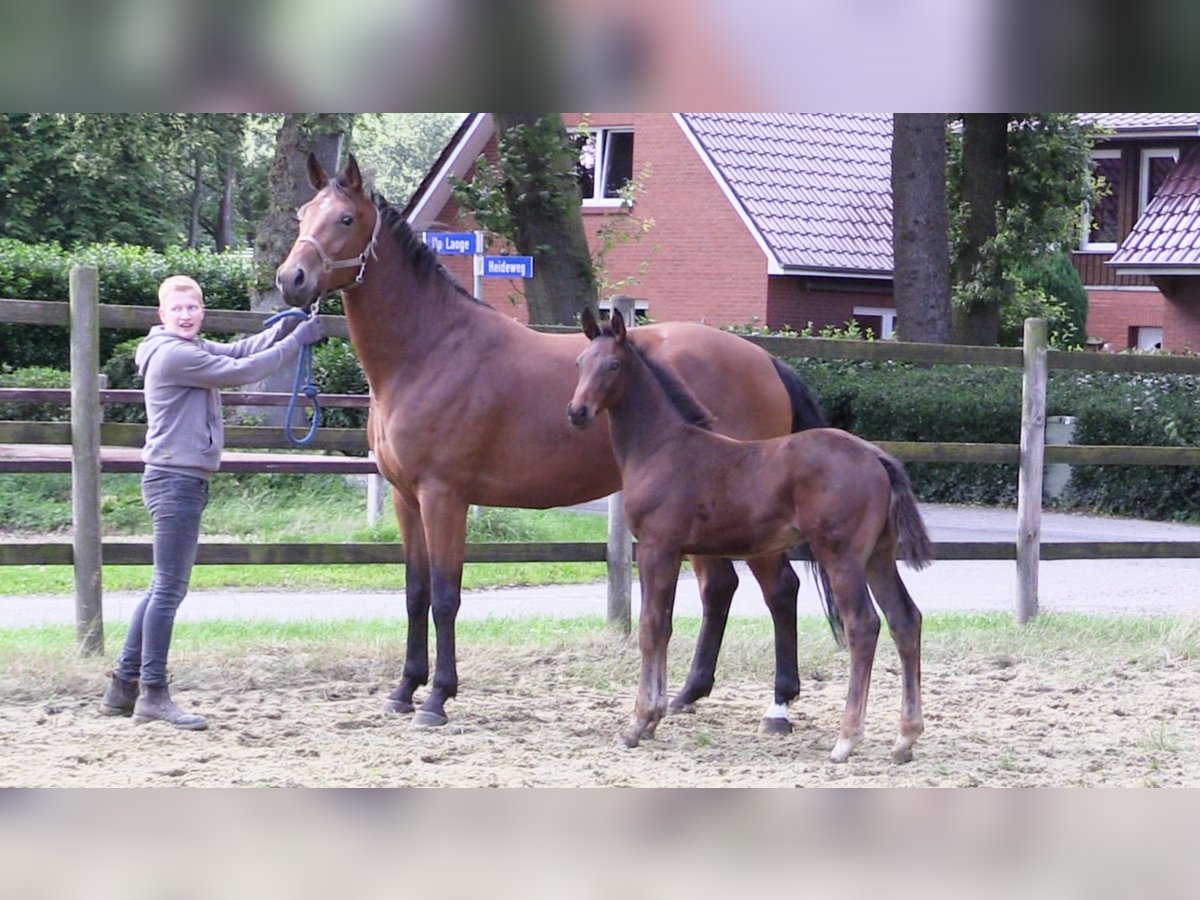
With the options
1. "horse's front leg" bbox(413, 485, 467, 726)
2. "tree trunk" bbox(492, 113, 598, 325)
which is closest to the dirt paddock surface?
"horse's front leg" bbox(413, 485, 467, 726)

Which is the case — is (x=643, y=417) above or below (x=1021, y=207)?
below

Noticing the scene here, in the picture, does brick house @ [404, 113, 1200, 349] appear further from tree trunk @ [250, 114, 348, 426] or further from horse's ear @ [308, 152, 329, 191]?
horse's ear @ [308, 152, 329, 191]

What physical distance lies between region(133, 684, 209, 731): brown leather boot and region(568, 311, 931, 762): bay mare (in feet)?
5.78

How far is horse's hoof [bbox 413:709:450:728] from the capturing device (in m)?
5.99

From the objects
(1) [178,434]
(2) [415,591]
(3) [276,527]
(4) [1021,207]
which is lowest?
(3) [276,527]

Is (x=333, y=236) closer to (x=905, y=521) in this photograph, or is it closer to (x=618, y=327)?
(x=618, y=327)

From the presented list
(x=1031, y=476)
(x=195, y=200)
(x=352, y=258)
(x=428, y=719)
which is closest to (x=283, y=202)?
(x=1031, y=476)

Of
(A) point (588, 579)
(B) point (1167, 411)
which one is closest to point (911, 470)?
(B) point (1167, 411)

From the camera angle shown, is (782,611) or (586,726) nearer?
(586,726)

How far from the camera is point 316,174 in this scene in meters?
6.11

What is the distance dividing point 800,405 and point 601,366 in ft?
4.35

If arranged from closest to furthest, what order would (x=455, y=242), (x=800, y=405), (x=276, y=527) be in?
(x=800, y=405) < (x=455, y=242) < (x=276, y=527)

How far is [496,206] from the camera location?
14.6 metres

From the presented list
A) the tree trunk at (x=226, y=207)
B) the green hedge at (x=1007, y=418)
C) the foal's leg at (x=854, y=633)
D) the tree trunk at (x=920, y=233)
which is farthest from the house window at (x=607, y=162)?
the foal's leg at (x=854, y=633)
